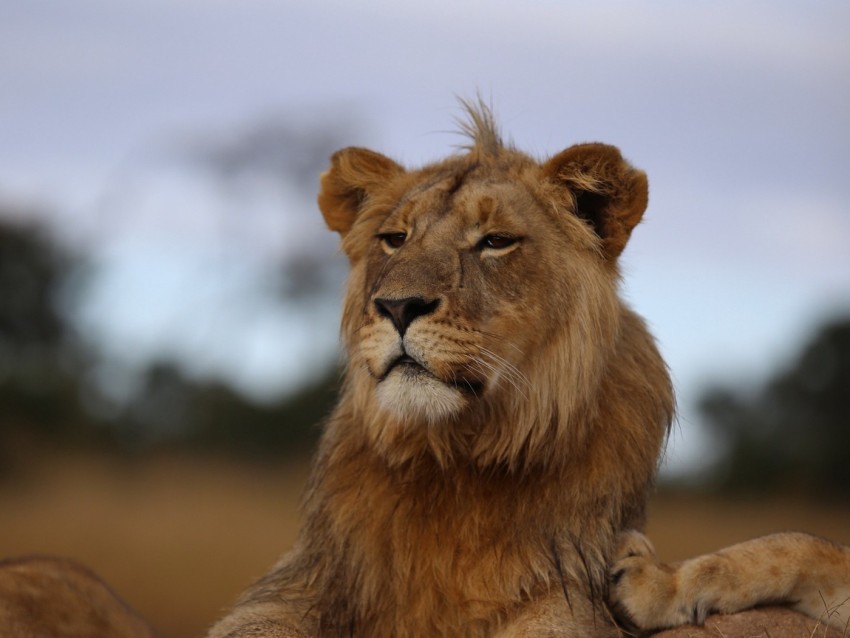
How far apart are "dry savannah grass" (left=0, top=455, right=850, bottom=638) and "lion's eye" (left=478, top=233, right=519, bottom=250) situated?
906cm

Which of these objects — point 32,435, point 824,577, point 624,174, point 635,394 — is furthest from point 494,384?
point 32,435

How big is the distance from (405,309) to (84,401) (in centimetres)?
1790

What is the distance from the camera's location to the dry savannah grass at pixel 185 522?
1516 centimetres

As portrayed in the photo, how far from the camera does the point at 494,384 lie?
421 centimetres

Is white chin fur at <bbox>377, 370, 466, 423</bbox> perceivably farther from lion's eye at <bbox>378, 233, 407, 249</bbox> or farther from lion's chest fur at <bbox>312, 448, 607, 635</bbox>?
lion's eye at <bbox>378, 233, 407, 249</bbox>

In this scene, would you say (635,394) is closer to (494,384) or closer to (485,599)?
(494,384)

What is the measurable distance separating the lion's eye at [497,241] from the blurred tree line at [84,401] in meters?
15.7

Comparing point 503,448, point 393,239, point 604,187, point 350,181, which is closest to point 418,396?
point 503,448

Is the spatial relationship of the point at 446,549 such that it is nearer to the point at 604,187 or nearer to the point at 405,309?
the point at 405,309

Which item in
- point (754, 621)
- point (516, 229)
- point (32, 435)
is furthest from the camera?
point (32, 435)

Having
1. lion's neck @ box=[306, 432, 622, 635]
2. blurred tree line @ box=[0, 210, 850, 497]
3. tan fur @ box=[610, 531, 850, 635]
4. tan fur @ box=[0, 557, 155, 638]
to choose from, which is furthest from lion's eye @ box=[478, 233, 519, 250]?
blurred tree line @ box=[0, 210, 850, 497]

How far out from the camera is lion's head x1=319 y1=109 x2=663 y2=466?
13.4ft

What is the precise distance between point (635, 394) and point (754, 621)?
84 centimetres

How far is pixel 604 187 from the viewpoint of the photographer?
455 centimetres
